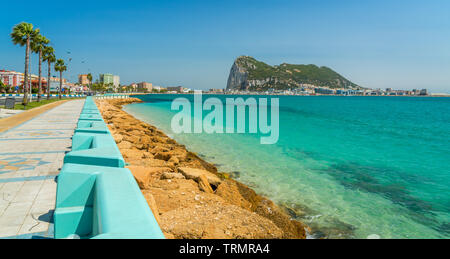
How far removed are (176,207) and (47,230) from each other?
2.24 meters

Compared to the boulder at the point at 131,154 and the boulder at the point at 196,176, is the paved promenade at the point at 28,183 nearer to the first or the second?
the boulder at the point at 131,154

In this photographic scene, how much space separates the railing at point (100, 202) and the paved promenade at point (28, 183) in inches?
38.7

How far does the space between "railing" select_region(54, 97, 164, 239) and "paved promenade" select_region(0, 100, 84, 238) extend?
98 centimetres

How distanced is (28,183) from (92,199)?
136 inches

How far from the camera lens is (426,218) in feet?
23.9

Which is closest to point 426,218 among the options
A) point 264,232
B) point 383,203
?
point 383,203

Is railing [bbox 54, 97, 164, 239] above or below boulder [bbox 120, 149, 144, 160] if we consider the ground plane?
above

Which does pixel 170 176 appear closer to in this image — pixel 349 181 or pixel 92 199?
pixel 92 199

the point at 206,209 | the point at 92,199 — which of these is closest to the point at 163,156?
the point at 206,209

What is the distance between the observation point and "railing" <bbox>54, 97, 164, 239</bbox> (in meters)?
1.76

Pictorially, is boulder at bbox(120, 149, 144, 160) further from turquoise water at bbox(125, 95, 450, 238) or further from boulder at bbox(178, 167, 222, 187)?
turquoise water at bbox(125, 95, 450, 238)

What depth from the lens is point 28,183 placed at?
5145 mm

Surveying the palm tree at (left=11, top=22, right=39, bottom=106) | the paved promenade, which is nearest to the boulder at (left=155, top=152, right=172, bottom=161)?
the paved promenade
